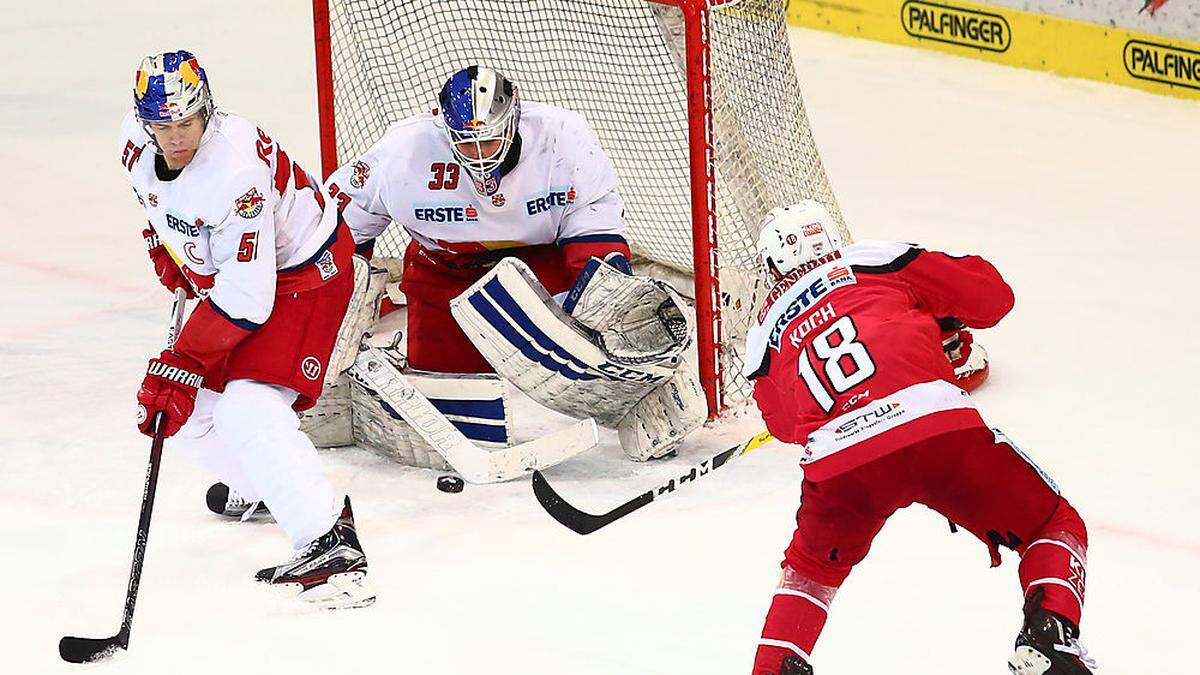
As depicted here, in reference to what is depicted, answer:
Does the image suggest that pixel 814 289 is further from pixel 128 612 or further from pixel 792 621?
pixel 128 612

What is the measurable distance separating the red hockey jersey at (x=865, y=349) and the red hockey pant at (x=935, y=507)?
0.14ft

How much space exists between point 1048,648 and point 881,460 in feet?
1.15

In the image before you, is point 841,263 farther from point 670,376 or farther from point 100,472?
point 100,472

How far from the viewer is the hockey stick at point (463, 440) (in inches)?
158

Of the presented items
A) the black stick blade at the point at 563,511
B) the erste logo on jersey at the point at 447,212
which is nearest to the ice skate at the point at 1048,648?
the black stick blade at the point at 563,511

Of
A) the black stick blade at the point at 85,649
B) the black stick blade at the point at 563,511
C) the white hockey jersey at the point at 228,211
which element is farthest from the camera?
the black stick blade at the point at 563,511

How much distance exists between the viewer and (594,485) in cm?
404

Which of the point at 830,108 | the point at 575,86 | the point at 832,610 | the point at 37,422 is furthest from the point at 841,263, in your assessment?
the point at 830,108

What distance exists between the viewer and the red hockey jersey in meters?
2.70

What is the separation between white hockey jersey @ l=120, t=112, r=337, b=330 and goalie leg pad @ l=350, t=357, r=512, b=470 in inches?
26.3

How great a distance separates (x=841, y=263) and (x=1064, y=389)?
1.80 meters

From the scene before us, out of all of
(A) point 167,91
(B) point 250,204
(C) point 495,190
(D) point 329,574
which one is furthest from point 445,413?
(A) point 167,91

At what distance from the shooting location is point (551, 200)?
4.18 metres

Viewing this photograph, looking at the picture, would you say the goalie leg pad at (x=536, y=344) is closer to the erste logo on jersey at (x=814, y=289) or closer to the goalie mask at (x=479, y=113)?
the goalie mask at (x=479, y=113)
